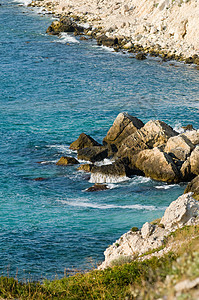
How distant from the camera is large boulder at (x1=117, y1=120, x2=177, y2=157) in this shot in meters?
37.3

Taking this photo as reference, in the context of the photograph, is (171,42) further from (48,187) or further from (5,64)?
(48,187)

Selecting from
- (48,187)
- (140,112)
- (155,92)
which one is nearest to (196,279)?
(48,187)

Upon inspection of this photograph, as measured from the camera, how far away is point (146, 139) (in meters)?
37.4

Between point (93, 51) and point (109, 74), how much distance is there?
1571cm

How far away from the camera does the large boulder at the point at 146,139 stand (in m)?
37.3

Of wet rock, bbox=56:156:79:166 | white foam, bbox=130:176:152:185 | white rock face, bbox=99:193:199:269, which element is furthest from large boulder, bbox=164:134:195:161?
white rock face, bbox=99:193:199:269

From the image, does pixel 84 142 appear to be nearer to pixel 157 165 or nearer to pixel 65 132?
pixel 65 132

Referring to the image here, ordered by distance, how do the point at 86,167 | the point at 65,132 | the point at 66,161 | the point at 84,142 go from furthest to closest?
the point at 65,132 < the point at 84,142 < the point at 66,161 < the point at 86,167

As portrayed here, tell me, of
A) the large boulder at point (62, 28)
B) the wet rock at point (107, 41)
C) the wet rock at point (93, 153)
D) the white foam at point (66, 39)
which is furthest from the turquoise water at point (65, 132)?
the large boulder at point (62, 28)

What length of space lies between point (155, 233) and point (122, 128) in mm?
21473

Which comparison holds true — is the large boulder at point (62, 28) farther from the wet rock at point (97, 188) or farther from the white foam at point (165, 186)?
the white foam at point (165, 186)

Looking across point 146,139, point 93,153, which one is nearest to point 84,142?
point 93,153

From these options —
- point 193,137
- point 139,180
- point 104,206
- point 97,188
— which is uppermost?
point 193,137

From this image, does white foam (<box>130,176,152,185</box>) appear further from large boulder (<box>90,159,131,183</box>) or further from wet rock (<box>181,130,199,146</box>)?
wet rock (<box>181,130,199,146</box>)
